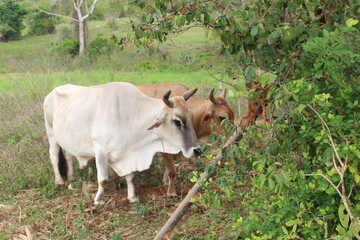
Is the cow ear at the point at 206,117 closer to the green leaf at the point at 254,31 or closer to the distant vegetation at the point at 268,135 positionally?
the distant vegetation at the point at 268,135

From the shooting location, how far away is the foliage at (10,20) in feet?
90.6

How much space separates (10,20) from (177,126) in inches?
1003

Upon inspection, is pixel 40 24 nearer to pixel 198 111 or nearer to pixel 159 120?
pixel 198 111

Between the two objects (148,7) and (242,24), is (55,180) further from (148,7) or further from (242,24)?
(242,24)

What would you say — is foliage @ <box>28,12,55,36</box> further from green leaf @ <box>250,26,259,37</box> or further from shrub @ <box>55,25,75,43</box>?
green leaf @ <box>250,26,259,37</box>

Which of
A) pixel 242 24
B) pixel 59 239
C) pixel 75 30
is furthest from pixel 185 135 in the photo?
pixel 75 30

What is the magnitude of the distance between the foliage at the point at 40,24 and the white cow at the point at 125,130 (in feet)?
80.8

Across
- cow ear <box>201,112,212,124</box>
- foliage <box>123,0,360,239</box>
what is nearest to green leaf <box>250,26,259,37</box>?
foliage <box>123,0,360,239</box>

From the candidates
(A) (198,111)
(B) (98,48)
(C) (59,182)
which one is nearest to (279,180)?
(A) (198,111)

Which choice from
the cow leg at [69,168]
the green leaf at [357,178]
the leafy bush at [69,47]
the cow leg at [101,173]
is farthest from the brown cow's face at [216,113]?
the leafy bush at [69,47]

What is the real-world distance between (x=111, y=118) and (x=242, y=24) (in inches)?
104

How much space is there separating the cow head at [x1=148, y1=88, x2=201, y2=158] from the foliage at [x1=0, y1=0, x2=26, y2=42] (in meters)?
24.7

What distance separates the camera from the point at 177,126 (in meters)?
5.13

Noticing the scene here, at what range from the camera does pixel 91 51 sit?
825 inches
